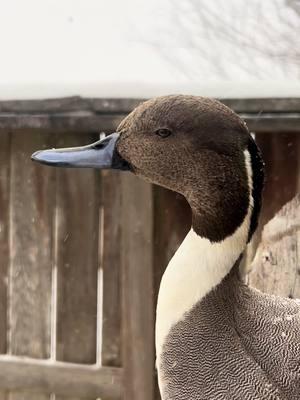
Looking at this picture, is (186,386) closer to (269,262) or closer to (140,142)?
(140,142)

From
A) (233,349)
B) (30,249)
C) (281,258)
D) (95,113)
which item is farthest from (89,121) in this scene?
(233,349)

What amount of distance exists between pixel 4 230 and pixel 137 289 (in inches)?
17.8

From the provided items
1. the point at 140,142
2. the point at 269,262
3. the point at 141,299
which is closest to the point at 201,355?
the point at 140,142

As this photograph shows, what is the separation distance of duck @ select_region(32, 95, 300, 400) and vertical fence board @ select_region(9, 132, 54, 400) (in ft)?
2.92

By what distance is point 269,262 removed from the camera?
1.50m

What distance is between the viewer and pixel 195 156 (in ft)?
3.36

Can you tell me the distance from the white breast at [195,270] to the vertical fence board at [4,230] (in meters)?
0.99

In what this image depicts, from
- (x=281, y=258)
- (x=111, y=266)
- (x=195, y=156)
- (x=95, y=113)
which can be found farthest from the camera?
(x=111, y=266)

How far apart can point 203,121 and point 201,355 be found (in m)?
0.35

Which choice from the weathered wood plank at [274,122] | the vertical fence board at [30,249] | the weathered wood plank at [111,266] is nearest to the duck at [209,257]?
the weathered wood plank at [274,122]

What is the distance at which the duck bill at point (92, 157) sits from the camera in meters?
1.07

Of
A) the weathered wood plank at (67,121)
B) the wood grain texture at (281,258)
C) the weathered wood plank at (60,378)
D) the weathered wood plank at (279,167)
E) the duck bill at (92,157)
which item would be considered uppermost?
the duck bill at (92,157)

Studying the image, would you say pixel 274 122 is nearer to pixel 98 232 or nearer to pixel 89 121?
pixel 89 121

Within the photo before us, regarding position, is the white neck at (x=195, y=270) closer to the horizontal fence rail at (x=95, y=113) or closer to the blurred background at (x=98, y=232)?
the blurred background at (x=98, y=232)
